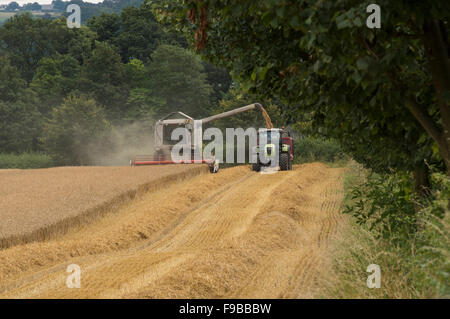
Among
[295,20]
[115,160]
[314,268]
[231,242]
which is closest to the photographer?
[295,20]

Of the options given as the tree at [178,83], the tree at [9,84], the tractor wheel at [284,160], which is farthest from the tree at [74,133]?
the tractor wheel at [284,160]

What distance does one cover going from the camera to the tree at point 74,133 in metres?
49.3

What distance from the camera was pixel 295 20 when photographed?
4.37 metres

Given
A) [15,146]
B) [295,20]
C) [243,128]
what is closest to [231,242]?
[295,20]

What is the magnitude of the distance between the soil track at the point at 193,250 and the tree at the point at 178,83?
4777cm

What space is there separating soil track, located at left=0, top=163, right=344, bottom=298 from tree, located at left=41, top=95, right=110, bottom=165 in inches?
1220

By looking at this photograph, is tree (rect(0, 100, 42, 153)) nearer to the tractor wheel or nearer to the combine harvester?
the combine harvester

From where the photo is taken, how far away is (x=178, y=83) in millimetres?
66625

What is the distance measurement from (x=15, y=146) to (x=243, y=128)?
3097 centimetres

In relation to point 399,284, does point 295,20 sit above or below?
above

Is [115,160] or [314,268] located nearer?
[314,268]

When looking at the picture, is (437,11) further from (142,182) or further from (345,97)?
(142,182)

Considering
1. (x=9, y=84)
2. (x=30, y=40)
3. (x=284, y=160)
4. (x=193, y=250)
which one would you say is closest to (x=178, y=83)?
(x=9, y=84)

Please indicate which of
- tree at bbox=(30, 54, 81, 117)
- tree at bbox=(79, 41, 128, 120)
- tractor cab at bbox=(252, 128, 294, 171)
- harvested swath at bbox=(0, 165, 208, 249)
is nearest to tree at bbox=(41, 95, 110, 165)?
tree at bbox=(30, 54, 81, 117)
